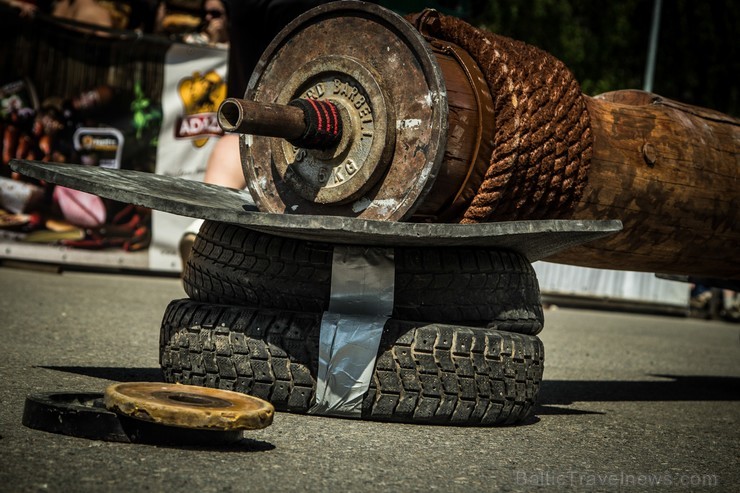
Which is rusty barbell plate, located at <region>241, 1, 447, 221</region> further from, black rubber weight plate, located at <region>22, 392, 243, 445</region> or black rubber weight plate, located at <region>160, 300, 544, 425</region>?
black rubber weight plate, located at <region>22, 392, 243, 445</region>

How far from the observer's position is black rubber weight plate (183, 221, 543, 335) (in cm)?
318

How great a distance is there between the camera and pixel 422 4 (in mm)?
9805

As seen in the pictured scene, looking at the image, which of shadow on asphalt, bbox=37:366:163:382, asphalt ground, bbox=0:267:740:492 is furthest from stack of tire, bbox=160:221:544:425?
shadow on asphalt, bbox=37:366:163:382

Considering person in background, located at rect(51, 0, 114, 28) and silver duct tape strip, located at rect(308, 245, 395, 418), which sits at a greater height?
person in background, located at rect(51, 0, 114, 28)

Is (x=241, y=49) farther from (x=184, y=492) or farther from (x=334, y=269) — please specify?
(x=184, y=492)

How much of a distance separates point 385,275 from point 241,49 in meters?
2.30

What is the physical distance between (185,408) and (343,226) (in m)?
0.73

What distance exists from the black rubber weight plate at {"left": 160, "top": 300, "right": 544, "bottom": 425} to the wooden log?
0.80m

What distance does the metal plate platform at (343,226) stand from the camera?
9.21 feet

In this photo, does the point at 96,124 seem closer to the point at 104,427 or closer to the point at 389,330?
the point at 389,330

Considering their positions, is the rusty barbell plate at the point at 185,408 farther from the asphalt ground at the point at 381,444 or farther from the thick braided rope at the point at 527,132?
the thick braided rope at the point at 527,132

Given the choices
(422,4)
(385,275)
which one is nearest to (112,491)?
(385,275)

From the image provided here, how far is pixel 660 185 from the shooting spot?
12.3 feet

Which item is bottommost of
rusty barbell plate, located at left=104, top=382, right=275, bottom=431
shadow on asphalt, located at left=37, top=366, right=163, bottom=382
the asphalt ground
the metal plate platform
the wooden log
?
shadow on asphalt, located at left=37, top=366, right=163, bottom=382
